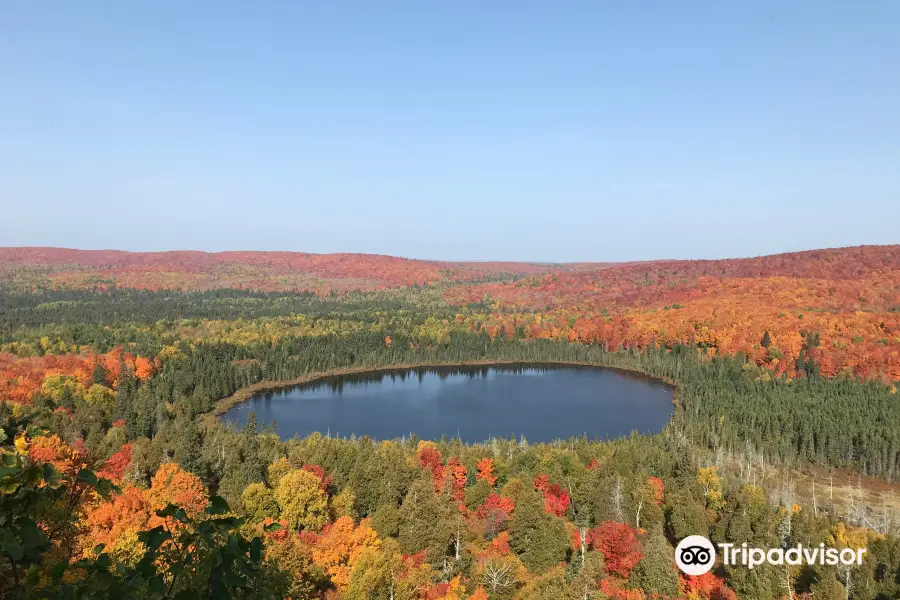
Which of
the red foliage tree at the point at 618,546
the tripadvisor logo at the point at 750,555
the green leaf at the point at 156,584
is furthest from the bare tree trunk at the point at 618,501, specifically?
the green leaf at the point at 156,584

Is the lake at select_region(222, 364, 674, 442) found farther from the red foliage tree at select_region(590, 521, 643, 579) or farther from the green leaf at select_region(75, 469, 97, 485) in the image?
the green leaf at select_region(75, 469, 97, 485)

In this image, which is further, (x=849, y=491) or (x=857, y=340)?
(x=857, y=340)

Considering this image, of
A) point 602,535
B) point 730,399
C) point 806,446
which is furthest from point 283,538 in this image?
point 730,399

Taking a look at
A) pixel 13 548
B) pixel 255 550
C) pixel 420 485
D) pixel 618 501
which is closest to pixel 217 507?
pixel 255 550

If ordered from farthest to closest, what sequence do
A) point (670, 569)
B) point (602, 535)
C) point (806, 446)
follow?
point (806, 446) → point (602, 535) → point (670, 569)

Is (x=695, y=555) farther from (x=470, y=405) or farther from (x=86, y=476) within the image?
(x=470, y=405)

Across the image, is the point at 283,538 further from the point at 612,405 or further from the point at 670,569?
the point at 612,405

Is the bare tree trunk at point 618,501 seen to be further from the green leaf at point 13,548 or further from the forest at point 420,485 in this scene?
the green leaf at point 13,548
